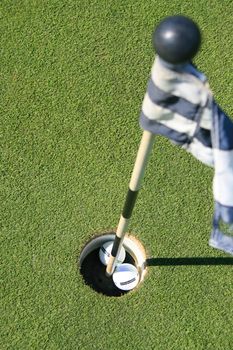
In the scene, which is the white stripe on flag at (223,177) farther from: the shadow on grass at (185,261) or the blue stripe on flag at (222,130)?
the shadow on grass at (185,261)

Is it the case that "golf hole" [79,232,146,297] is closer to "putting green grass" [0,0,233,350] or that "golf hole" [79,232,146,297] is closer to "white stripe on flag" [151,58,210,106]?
"putting green grass" [0,0,233,350]

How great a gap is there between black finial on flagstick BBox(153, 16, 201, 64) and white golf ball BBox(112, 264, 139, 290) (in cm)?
247

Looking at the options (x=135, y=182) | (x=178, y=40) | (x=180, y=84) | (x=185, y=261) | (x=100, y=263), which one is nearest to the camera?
(x=178, y=40)

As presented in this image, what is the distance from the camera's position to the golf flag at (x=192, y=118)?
2396 millimetres

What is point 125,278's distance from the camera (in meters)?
4.36

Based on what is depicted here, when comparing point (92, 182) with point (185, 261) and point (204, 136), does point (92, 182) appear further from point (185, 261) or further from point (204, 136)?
point (204, 136)

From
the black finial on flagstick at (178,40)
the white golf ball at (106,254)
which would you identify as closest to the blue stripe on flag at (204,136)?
the black finial on flagstick at (178,40)

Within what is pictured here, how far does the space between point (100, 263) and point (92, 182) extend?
2.20ft

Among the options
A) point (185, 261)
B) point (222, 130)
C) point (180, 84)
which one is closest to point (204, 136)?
point (222, 130)

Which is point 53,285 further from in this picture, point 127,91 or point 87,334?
point 127,91

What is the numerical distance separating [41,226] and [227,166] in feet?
6.87

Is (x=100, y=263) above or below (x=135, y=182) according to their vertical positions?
below

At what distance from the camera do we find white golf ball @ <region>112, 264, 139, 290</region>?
14.3 ft

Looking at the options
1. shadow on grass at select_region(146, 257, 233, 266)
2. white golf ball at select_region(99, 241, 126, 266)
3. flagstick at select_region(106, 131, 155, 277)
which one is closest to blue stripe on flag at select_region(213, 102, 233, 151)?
flagstick at select_region(106, 131, 155, 277)
